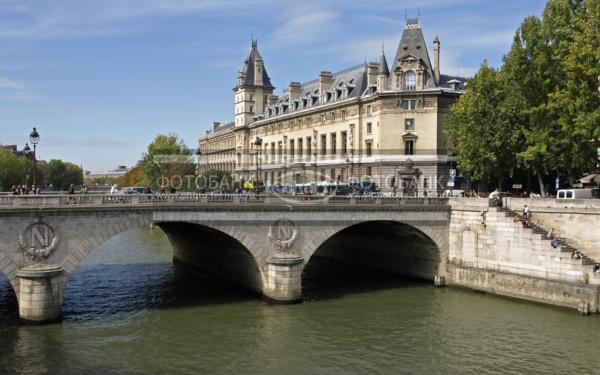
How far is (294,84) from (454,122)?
37.6 metres

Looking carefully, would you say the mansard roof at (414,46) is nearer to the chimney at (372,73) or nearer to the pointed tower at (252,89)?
the chimney at (372,73)

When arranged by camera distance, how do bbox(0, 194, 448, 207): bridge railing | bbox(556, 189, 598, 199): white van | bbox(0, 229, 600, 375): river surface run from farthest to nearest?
bbox(556, 189, 598, 199): white van
bbox(0, 194, 448, 207): bridge railing
bbox(0, 229, 600, 375): river surface

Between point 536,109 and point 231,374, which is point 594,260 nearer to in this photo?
point 536,109

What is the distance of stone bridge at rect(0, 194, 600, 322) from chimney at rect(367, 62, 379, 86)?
27574 mm

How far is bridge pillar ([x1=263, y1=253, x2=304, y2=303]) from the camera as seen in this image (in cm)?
3509

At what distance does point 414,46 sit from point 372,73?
686 centimetres

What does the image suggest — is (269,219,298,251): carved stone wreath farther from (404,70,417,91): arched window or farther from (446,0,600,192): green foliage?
(404,70,417,91): arched window

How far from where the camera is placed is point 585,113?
134 feet

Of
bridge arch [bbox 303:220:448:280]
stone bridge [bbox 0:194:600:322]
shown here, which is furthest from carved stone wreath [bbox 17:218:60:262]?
bridge arch [bbox 303:220:448:280]

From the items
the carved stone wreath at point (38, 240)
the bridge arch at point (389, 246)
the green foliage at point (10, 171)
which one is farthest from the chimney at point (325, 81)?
the carved stone wreath at point (38, 240)

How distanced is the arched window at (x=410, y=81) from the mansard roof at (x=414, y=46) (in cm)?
157

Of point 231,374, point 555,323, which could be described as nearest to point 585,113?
point 555,323

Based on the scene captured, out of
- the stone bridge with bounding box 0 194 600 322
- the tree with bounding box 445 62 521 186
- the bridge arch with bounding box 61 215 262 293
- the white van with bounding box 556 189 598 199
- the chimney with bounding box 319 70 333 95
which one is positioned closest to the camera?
the stone bridge with bounding box 0 194 600 322

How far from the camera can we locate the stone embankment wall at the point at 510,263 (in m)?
34.2
